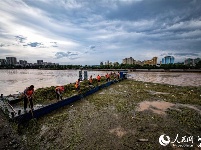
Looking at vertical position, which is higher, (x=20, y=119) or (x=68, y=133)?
(x=20, y=119)

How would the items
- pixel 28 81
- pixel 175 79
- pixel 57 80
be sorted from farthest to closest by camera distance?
pixel 57 80
pixel 28 81
pixel 175 79

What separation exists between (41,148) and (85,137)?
1.90 m

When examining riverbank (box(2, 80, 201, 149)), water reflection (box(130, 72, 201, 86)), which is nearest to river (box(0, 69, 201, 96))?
water reflection (box(130, 72, 201, 86))

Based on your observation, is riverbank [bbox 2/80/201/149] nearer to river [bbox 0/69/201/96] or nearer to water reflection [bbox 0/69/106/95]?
river [bbox 0/69/201/96]

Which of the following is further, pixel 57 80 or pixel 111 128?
pixel 57 80

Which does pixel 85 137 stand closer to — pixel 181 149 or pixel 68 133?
pixel 68 133

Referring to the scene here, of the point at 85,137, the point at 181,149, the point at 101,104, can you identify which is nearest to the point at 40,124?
the point at 85,137

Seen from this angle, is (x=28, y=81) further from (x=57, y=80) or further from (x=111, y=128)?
(x=111, y=128)

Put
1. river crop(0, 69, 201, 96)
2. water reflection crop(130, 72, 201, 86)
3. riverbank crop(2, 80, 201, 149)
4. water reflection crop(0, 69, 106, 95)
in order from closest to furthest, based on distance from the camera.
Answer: riverbank crop(2, 80, 201, 149), water reflection crop(0, 69, 106, 95), river crop(0, 69, 201, 96), water reflection crop(130, 72, 201, 86)

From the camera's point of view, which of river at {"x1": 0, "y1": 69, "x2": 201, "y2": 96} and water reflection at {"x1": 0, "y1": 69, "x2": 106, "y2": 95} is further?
river at {"x1": 0, "y1": 69, "x2": 201, "y2": 96}

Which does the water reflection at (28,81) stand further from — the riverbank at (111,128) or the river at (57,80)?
the riverbank at (111,128)

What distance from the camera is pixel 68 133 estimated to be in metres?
7.09

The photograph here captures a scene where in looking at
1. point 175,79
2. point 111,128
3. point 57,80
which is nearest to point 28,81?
point 57,80

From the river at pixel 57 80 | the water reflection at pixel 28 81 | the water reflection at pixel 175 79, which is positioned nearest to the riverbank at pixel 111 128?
the river at pixel 57 80
